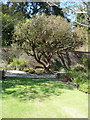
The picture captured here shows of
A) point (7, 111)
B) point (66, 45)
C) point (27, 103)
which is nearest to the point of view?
point (7, 111)

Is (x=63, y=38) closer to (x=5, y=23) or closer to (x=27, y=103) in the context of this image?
(x=5, y=23)

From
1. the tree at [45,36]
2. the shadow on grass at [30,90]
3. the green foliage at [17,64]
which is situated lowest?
the shadow on grass at [30,90]

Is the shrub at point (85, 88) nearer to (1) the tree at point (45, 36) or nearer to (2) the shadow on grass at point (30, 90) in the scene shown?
(2) the shadow on grass at point (30, 90)

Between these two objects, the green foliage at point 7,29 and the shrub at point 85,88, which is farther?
Answer: the green foliage at point 7,29

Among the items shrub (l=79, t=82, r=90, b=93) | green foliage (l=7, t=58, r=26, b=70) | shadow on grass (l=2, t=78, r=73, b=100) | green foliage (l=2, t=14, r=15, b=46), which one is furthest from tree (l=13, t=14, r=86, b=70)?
shrub (l=79, t=82, r=90, b=93)

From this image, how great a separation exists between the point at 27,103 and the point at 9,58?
9347 millimetres

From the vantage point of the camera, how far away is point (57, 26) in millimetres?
12164

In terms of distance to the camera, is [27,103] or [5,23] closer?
[27,103]

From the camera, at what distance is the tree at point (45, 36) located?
12.2 metres

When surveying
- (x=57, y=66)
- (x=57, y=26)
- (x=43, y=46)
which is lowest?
(x=57, y=66)

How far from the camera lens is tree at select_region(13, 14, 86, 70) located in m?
12.2

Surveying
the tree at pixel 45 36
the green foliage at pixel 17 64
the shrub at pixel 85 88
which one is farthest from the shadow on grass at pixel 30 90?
the green foliage at pixel 17 64

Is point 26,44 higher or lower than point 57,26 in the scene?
lower

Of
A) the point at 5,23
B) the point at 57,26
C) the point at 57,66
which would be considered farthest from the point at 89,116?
the point at 57,66
